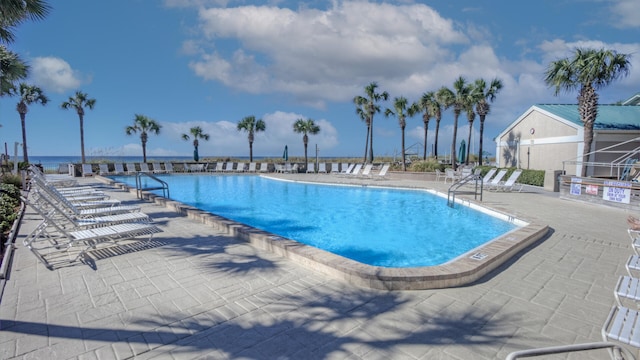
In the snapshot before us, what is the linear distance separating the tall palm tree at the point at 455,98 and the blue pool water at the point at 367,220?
10270 millimetres

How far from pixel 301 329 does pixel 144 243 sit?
3812 mm

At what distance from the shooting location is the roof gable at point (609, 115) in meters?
16.1

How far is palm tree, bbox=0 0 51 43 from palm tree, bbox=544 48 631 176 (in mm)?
17414

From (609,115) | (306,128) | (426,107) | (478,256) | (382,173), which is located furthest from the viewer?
(306,128)

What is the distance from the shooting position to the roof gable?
16056mm

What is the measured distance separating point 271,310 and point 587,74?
53.2 feet

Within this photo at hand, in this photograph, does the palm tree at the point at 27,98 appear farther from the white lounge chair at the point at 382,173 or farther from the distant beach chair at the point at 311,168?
the white lounge chair at the point at 382,173

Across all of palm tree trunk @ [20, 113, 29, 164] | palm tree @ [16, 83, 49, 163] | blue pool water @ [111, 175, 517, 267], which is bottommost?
blue pool water @ [111, 175, 517, 267]

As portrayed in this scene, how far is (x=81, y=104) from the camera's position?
81.0 ft

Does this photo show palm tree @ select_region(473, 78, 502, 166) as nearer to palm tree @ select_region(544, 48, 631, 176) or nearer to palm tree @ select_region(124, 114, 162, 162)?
palm tree @ select_region(544, 48, 631, 176)

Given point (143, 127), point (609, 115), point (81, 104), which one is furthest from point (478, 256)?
point (81, 104)

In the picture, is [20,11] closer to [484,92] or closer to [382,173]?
[382,173]

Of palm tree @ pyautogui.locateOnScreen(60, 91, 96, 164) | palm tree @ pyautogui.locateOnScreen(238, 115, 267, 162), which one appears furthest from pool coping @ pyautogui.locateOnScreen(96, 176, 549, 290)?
palm tree @ pyautogui.locateOnScreen(60, 91, 96, 164)

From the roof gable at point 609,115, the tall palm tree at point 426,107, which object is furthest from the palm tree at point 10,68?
the tall palm tree at point 426,107
